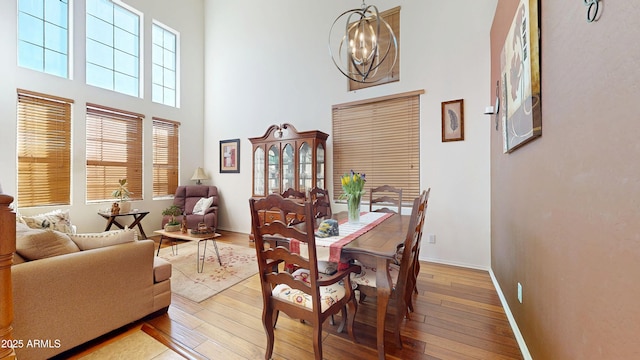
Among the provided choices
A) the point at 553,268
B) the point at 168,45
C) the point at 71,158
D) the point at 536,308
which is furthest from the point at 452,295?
the point at 168,45

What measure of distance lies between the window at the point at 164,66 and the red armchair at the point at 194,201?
192 cm

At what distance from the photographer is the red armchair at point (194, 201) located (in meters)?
4.61

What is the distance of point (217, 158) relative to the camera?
563 cm

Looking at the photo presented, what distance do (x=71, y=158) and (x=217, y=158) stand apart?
2358 millimetres

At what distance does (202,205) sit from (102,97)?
2489 mm

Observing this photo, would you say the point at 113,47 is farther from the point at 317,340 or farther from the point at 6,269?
the point at 317,340

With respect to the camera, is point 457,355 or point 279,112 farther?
point 279,112

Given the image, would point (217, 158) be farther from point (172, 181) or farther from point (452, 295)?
point (452, 295)

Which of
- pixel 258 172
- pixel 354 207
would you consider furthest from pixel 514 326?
pixel 258 172

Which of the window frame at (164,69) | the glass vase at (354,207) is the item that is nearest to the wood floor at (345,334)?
the glass vase at (354,207)

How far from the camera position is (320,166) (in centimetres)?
414

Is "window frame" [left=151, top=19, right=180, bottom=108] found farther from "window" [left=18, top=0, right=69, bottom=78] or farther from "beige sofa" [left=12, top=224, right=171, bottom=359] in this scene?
"beige sofa" [left=12, top=224, right=171, bottom=359]

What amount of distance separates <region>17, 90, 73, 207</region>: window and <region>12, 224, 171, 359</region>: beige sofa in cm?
280

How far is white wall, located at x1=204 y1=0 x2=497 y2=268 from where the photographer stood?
316cm
